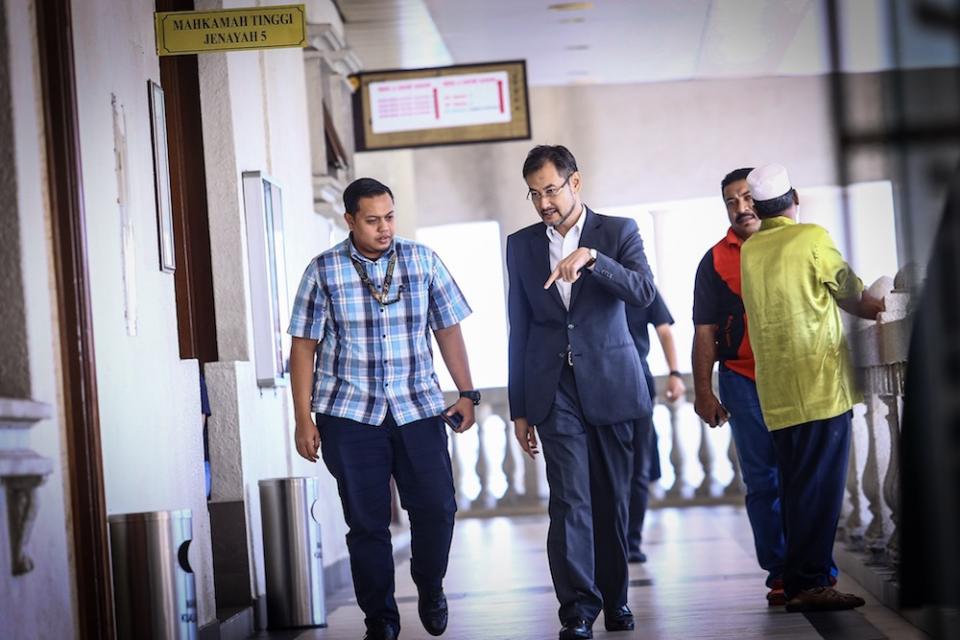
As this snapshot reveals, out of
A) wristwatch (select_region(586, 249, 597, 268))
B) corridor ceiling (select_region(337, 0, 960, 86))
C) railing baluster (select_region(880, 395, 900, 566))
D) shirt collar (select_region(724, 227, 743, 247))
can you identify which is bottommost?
railing baluster (select_region(880, 395, 900, 566))

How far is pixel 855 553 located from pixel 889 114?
5.42 metres

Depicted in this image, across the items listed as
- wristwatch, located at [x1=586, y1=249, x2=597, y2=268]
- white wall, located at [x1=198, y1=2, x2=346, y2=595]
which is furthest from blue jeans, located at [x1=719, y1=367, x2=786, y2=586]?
white wall, located at [x1=198, y1=2, x2=346, y2=595]

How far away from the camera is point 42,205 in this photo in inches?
141

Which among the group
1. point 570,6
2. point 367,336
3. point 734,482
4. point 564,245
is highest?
point 570,6

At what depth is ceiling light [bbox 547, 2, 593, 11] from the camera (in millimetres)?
10359

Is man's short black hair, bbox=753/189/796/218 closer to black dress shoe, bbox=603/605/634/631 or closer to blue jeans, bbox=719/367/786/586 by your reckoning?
blue jeans, bbox=719/367/786/586

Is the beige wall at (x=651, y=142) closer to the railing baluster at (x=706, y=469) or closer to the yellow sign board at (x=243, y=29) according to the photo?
the railing baluster at (x=706, y=469)

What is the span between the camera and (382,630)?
4.55 metres

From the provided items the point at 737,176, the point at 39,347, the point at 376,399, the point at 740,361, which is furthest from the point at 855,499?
the point at 39,347

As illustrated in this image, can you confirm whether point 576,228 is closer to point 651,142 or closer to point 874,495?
point 874,495

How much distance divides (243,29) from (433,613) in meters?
2.01

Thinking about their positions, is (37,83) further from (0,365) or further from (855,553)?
(855,553)

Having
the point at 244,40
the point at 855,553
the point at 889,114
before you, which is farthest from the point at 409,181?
the point at 889,114

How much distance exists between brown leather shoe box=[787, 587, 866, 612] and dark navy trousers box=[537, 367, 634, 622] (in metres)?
0.61
